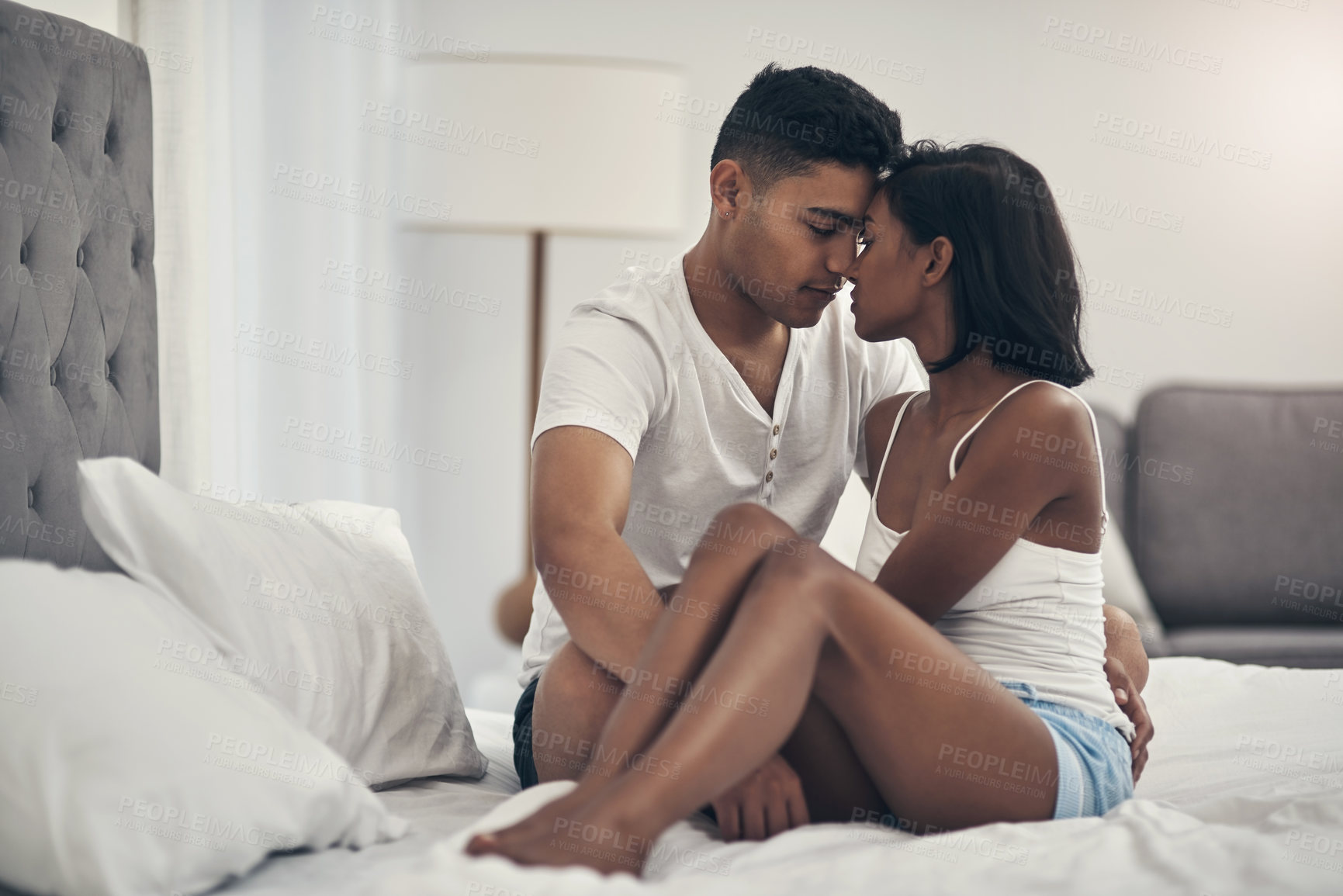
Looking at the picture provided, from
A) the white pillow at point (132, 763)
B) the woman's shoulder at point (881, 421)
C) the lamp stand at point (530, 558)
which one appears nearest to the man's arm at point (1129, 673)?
the woman's shoulder at point (881, 421)

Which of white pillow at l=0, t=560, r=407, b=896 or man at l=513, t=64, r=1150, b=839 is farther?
man at l=513, t=64, r=1150, b=839

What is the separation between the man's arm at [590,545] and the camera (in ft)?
3.82

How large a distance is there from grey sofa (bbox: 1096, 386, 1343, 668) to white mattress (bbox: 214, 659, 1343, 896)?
4.43ft

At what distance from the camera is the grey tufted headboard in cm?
128

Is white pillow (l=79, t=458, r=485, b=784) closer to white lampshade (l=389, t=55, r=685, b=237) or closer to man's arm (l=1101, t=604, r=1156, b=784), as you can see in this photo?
man's arm (l=1101, t=604, r=1156, b=784)

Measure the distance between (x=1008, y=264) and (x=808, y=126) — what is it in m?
0.36

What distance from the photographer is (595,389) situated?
133 centimetres

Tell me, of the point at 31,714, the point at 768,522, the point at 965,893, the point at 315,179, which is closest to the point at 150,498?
the point at 31,714

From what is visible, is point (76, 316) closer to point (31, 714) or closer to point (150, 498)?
point (150, 498)

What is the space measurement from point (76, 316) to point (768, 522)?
3.16 feet

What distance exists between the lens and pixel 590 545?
3.92 ft

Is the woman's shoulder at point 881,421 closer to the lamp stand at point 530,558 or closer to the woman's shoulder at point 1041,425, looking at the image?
the woman's shoulder at point 1041,425

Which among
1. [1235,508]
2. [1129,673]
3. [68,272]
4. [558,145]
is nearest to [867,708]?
[1129,673]

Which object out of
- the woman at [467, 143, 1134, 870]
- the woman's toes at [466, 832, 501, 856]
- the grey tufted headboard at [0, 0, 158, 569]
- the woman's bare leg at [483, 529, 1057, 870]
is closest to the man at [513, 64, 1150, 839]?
the woman at [467, 143, 1134, 870]
